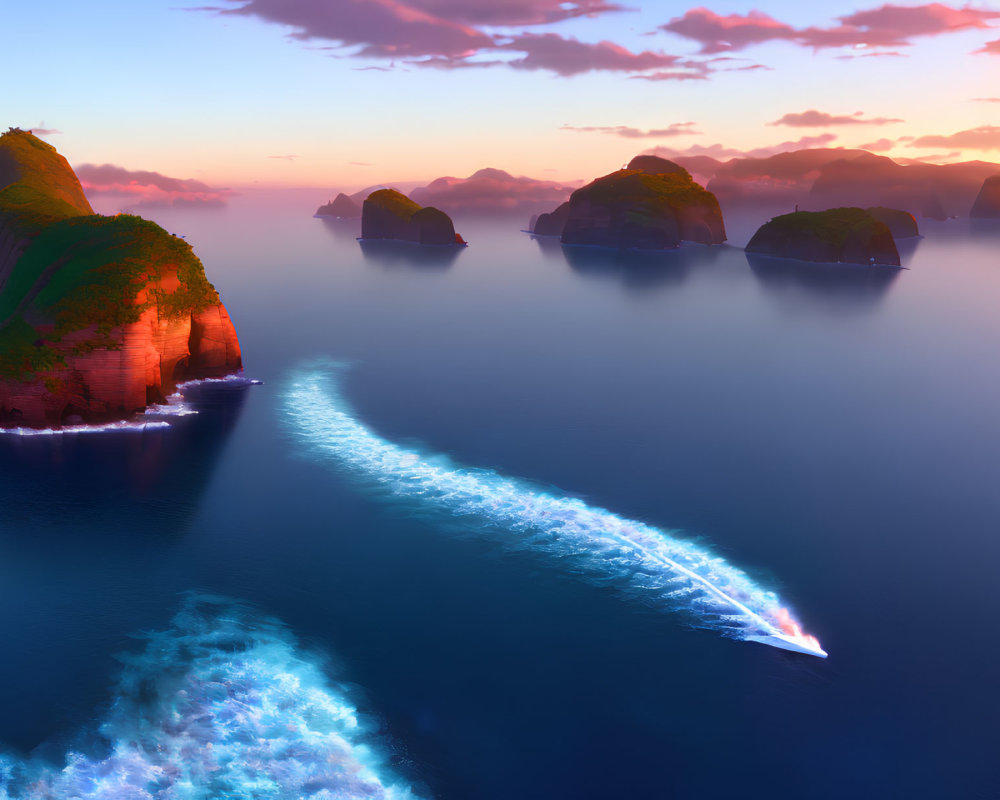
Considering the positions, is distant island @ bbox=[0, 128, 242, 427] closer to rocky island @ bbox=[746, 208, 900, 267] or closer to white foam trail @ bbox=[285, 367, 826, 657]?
white foam trail @ bbox=[285, 367, 826, 657]

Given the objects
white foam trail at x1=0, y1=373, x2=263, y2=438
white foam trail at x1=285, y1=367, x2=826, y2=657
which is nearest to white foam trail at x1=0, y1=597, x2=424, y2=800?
white foam trail at x1=285, y1=367, x2=826, y2=657

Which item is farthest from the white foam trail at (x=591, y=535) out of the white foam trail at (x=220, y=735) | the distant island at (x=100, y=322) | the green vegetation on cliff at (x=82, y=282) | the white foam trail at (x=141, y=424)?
the green vegetation on cliff at (x=82, y=282)

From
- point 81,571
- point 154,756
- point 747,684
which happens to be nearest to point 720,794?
point 747,684

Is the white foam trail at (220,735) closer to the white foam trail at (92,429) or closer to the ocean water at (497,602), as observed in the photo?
the ocean water at (497,602)

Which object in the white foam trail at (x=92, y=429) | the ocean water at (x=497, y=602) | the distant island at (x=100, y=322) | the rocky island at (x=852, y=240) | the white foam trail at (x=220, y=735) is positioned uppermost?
the rocky island at (x=852, y=240)

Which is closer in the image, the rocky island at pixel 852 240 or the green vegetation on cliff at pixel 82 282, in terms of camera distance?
the green vegetation on cliff at pixel 82 282

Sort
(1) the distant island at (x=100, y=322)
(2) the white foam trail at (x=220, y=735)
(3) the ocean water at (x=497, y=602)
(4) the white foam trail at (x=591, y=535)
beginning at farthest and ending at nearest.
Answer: (1) the distant island at (x=100, y=322) < (4) the white foam trail at (x=591, y=535) < (3) the ocean water at (x=497, y=602) < (2) the white foam trail at (x=220, y=735)

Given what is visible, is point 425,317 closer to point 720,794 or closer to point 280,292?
point 280,292
